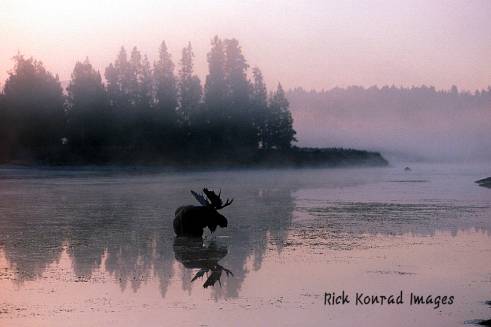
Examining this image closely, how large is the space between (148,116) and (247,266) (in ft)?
280

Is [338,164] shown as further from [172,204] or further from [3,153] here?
[172,204]

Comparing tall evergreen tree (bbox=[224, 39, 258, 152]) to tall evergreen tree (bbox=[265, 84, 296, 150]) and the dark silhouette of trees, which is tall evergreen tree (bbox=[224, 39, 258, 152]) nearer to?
tall evergreen tree (bbox=[265, 84, 296, 150])

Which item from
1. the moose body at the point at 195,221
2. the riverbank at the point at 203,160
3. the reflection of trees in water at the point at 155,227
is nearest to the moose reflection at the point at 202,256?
the reflection of trees in water at the point at 155,227

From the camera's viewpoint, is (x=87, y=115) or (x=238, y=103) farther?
(x=238, y=103)

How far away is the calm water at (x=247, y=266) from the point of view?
37.3 ft

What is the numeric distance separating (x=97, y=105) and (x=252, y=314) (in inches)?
3423

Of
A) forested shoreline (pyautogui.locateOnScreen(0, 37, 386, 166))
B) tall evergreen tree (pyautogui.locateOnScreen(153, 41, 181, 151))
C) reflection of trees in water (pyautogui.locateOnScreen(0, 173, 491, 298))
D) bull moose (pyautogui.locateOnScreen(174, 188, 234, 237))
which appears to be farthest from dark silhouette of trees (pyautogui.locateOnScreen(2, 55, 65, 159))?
bull moose (pyautogui.locateOnScreen(174, 188, 234, 237))

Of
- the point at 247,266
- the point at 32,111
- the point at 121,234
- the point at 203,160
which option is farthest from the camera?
the point at 203,160

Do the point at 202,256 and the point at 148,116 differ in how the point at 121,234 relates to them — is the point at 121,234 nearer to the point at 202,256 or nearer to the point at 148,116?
the point at 202,256

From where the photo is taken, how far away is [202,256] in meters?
17.2

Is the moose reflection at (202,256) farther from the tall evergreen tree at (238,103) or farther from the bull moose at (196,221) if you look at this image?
the tall evergreen tree at (238,103)

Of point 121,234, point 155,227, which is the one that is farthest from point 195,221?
point 155,227

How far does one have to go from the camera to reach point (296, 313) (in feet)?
37.5

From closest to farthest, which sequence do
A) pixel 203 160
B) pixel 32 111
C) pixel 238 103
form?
pixel 32 111, pixel 203 160, pixel 238 103
